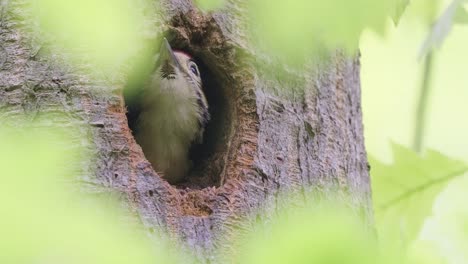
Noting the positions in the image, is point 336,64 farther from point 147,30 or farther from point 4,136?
point 4,136

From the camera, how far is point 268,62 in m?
2.64

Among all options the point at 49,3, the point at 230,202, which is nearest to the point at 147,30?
the point at 49,3

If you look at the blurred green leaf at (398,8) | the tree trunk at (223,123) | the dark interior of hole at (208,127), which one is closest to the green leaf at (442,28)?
the blurred green leaf at (398,8)

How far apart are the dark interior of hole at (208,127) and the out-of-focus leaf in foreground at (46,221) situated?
86 cm

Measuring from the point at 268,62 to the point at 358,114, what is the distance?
52cm

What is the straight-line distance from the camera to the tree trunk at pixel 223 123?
2.26 meters

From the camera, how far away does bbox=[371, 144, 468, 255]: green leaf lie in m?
2.42

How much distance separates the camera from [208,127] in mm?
3441

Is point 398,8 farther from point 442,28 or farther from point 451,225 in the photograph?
point 451,225

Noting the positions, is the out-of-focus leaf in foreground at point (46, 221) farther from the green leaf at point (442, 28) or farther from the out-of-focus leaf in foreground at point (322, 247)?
the green leaf at point (442, 28)

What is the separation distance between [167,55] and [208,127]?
576 mm

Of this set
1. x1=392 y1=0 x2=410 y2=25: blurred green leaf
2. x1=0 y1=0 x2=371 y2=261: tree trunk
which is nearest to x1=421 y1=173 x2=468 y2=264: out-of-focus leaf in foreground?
x1=0 y1=0 x2=371 y2=261: tree trunk

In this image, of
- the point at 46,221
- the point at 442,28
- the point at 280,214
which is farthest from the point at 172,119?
the point at 442,28

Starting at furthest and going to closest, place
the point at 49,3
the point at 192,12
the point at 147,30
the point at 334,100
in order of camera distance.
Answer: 1. the point at 334,100
2. the point at 192,12
3. the point at 147,30
4. the point at 49,3
